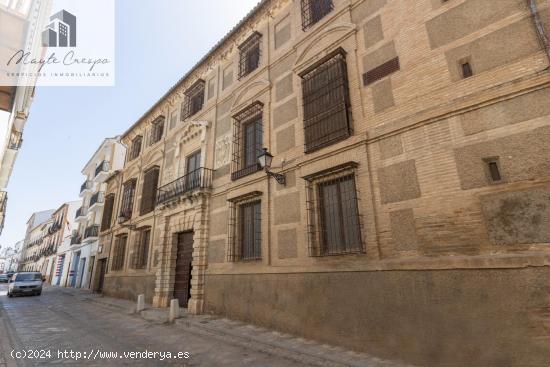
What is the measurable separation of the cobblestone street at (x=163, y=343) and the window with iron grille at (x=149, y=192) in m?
5.92

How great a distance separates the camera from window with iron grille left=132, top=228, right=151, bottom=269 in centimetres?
→ 1363

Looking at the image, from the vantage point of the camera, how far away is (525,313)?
3.84 m

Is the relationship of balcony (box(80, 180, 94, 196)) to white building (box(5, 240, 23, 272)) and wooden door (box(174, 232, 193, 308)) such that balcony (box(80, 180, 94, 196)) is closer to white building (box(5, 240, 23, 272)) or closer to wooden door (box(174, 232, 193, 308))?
wooden door (box(174, 232, 193, 308))

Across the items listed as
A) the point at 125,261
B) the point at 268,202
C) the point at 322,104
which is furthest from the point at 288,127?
the point at 125,261

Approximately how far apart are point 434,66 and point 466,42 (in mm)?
591

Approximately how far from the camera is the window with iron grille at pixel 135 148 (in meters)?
17.5

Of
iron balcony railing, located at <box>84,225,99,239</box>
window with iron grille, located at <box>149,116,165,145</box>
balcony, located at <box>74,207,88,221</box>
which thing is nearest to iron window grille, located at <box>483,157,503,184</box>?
window with iron grille, located at <box>149,116,165,145</box>

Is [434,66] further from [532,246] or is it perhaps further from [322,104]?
[532,246]

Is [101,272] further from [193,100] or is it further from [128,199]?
[193,100]

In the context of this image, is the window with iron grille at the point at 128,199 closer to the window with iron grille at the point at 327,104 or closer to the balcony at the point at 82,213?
the balcony at the point at 82,213

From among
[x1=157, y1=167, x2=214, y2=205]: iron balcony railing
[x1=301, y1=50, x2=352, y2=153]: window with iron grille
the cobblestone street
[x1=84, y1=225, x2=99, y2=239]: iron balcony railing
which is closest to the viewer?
the cobblestone street

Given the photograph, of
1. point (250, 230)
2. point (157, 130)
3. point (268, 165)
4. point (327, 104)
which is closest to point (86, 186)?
point (157, 130)
